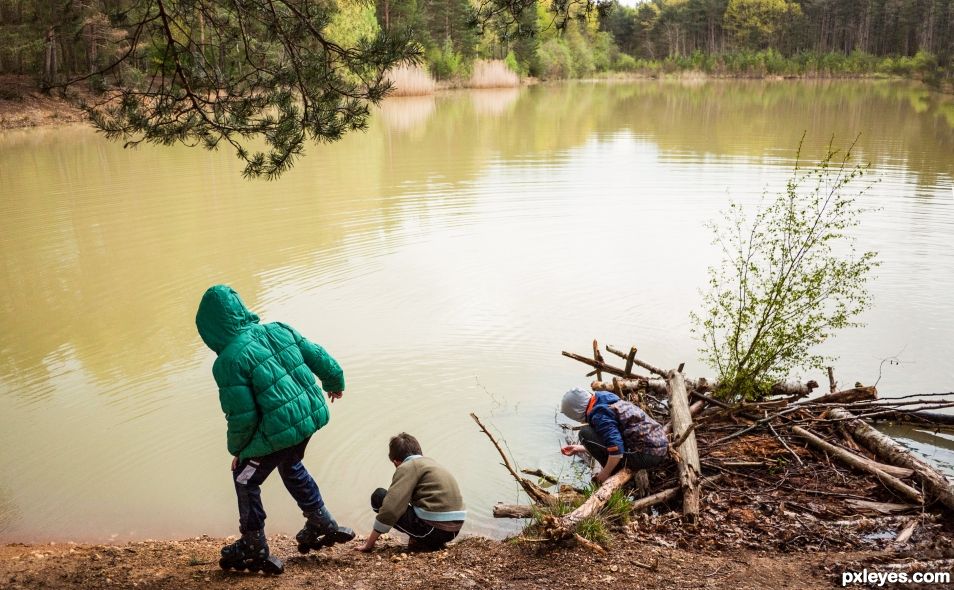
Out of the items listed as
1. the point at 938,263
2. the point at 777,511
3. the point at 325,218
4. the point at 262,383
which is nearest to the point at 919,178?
the point at 938,263

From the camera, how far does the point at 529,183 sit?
1728 centimetres

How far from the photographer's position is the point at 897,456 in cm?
473

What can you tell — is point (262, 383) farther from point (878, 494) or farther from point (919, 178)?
point (919, 178)

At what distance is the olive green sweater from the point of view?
416 cm

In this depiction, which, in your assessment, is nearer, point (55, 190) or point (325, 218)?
point (325, 218)

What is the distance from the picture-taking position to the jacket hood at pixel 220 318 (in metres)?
3.75

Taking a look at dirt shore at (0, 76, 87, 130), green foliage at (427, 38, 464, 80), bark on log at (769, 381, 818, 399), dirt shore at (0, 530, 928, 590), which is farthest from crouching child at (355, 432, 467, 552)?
green foliage at (427, 38, 464, 80)

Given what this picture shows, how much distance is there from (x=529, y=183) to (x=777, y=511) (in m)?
13.5

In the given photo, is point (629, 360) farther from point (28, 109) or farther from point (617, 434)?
point (28, 109)

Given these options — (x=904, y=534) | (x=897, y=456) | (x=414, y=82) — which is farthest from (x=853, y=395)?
(x=414, y=82)

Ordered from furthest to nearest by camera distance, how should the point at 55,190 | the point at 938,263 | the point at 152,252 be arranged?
the point at 55,190 < the point at 152,252 < the point at 938,263

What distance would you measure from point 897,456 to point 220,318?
4.10m

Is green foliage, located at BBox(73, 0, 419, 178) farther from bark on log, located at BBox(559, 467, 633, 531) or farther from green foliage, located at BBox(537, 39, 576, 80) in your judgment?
green foliage, located at BBox(537, 39, 576, 80)

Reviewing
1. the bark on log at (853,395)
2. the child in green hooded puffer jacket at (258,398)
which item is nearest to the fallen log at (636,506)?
the child in green hooded puffer jacket at (258,398)
